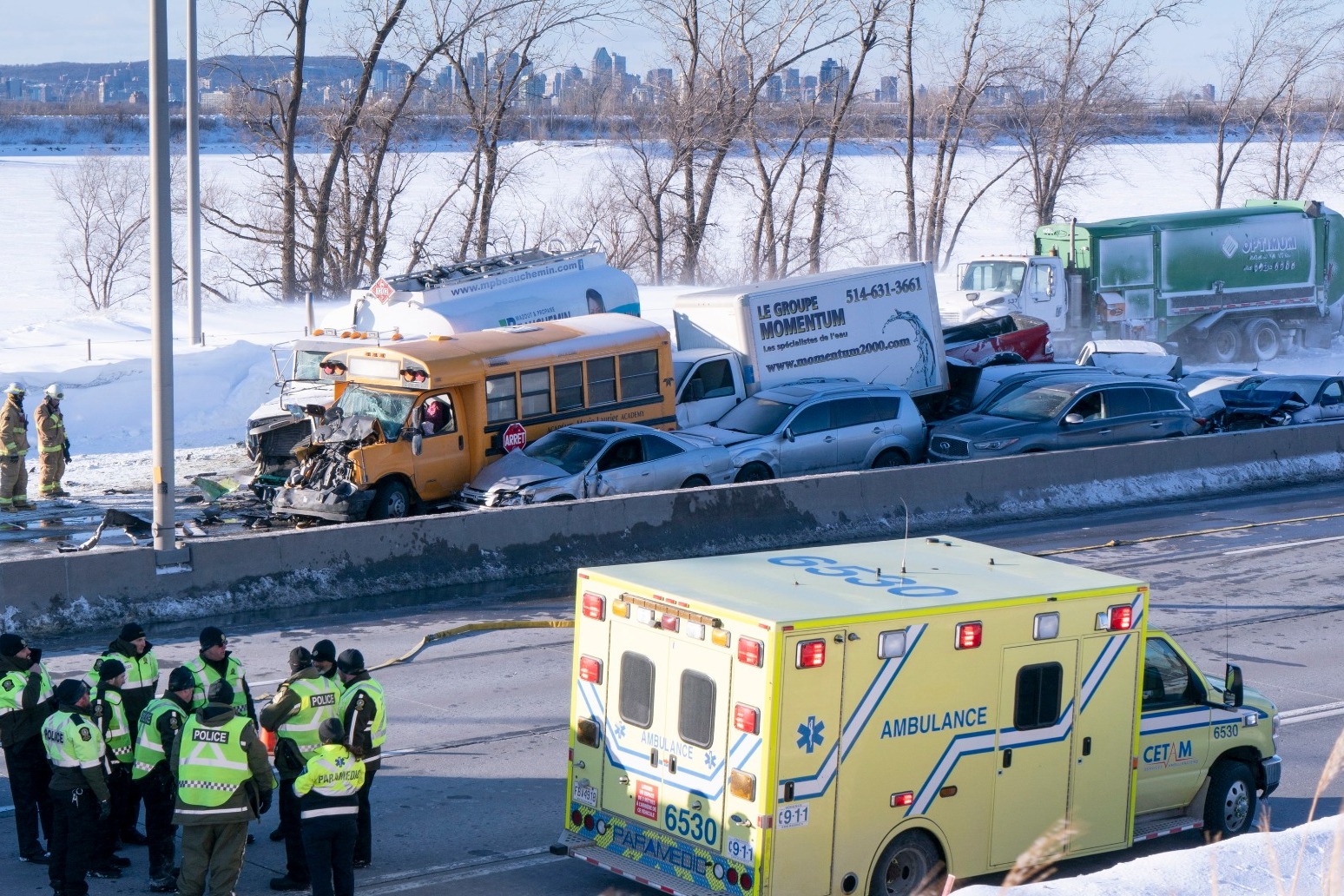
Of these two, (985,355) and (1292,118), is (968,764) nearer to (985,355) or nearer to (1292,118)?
(985,355)

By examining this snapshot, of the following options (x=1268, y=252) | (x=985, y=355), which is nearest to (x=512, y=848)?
(x=985, y=355)

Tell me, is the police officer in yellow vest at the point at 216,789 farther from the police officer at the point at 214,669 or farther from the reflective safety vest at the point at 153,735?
the police officer at the point at 214,669

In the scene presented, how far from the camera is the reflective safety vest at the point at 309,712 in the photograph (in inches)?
339

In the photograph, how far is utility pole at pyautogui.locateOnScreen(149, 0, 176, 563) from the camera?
49.3 feet

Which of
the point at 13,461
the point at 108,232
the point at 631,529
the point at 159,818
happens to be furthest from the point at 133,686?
the point at 108,232

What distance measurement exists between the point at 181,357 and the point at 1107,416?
16875mm

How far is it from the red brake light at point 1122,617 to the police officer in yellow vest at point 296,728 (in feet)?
14.0

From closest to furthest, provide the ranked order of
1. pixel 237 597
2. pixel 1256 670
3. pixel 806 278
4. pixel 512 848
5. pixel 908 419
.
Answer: pixel 512 848 < pixel 1256 670 < pixel 237 597 < pixel 908 419 < pixel 806 278

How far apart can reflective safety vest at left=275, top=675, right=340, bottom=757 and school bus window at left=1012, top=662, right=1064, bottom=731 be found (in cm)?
372

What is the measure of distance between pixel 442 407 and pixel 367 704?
35.6 feet

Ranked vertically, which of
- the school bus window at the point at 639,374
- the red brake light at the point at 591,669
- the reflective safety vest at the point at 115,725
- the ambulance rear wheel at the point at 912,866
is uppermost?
the school bus window at the point at 639,374

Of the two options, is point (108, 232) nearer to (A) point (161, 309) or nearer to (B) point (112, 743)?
(A) point (161, 309)

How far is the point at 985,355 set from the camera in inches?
1138

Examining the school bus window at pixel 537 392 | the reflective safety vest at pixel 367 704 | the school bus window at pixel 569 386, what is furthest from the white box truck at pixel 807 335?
the reflective safety vest at pixel 367 704
